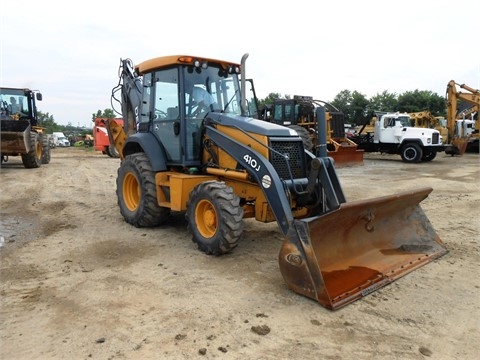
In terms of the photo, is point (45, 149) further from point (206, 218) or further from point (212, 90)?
point (206, 218)

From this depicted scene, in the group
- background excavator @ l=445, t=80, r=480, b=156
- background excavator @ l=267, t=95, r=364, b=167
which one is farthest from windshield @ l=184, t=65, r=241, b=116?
background excavator @ l=445, t=80, r=480, b=156

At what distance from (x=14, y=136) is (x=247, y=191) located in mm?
10678

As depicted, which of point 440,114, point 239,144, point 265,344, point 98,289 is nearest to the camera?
point 265,344

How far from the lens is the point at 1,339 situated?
313 centimetres

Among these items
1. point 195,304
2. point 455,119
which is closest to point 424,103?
point 455,119

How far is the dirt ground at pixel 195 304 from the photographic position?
301 cm

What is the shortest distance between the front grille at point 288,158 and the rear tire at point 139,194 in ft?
6.43

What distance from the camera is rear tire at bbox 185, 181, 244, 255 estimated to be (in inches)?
182

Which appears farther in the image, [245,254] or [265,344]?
[245,254]

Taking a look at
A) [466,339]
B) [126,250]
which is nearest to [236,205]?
[126,250]

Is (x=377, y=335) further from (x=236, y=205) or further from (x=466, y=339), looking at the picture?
(x=236, y=205)

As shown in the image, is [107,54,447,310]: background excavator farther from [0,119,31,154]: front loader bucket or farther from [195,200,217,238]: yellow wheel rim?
[0,119,31,154]: front loader bucket

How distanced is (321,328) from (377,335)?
42 cm

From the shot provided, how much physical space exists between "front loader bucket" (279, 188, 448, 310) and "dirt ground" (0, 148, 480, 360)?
13 cm
